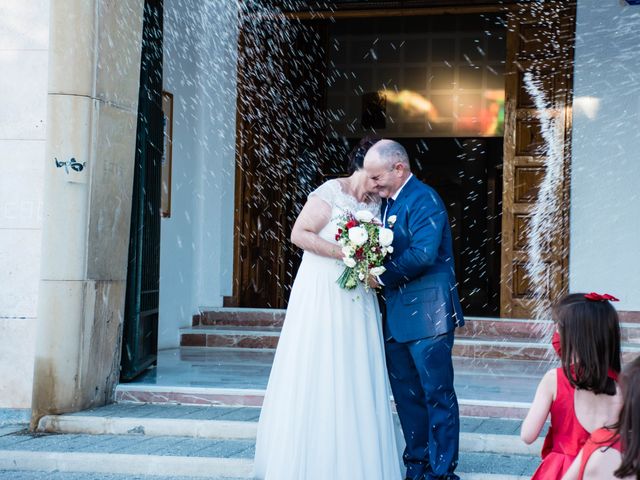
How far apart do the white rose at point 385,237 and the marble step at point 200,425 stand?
1646mm

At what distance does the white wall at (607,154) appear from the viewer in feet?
33.6

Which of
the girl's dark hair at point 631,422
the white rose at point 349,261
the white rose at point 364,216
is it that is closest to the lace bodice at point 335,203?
the white rose at point 364,216

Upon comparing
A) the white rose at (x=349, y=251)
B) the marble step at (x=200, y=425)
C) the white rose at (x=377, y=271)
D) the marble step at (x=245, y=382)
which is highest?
the white rose at (x=349, y=251)

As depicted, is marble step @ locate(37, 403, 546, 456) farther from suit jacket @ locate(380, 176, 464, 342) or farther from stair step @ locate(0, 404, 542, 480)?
suit jacket @ locate(380, 176, 464, 342)

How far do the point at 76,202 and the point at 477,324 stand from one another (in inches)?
190

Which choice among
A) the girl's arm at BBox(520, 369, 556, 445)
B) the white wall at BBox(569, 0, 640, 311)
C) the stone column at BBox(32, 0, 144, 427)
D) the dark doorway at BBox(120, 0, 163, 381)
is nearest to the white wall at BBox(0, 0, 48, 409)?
the stone column at BBox(32, 0, 144, 427)

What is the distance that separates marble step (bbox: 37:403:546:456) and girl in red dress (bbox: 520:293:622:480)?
237 cm

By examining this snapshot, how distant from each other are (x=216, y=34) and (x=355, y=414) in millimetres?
7059

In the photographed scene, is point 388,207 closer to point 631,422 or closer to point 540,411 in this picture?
point 540,411

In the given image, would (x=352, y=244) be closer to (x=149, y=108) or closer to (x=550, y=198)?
(x=149, y=108)

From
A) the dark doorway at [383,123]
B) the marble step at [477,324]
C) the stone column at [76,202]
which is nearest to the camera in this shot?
the stone column at [76,202]

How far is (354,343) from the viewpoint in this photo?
5180 mm

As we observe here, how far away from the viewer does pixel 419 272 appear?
5020mm

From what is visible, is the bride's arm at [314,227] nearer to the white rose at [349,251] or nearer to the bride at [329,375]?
the bride at [329,375]
